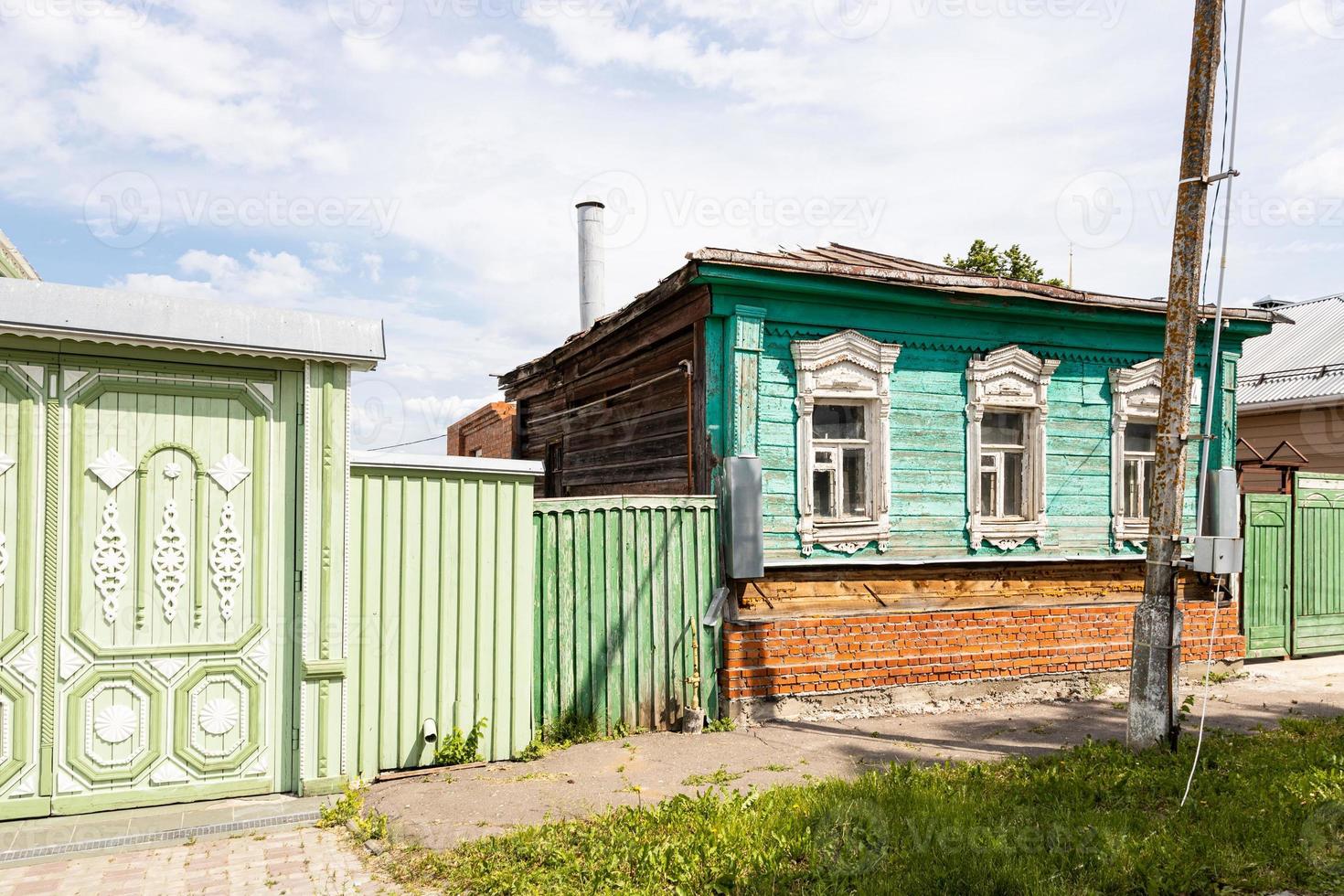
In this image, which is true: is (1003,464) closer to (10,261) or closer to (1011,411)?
(1011,411)

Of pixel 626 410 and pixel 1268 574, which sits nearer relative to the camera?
pixel 626 410

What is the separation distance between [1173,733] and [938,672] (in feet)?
8.17

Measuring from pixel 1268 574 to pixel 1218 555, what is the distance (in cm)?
643

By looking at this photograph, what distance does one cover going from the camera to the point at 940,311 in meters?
9.42

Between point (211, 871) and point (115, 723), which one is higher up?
point (115, 723)

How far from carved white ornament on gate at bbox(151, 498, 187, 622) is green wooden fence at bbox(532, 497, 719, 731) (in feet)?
8.51

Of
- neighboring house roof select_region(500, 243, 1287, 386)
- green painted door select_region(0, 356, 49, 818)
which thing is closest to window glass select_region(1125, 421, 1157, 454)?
neighboring house roof select_region(500, 243, 1287, 386)

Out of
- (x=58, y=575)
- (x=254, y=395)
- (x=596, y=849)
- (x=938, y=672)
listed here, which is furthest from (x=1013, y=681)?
(x=58, y=575)

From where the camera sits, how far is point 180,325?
17.9ft

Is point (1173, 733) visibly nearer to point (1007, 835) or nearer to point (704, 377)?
point (1007, 835)

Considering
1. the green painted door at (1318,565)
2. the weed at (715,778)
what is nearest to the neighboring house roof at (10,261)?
the weed at (715,778)

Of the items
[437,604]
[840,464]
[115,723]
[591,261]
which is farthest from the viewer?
[591,261]

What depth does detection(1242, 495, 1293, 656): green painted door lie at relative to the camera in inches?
446

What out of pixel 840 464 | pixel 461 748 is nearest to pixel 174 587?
pixel 461 748
